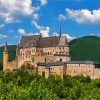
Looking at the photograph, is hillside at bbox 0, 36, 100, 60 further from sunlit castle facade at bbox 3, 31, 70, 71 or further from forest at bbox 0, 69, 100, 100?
forest at bbox 0, 69, 100, 100

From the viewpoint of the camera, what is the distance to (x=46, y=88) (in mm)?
47062

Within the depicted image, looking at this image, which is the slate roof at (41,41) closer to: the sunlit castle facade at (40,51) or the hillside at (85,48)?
the sunlit castle facade at (40,51)

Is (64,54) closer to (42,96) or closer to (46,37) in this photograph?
(46,37)

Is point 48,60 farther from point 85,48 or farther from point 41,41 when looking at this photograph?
point 85,48

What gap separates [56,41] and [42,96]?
63023mm

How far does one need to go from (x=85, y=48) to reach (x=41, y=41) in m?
55.4

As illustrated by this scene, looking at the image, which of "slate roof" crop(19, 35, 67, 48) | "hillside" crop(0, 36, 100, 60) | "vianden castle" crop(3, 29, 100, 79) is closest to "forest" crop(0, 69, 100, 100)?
"vianden castle" crop(3, 29, 100, 79)

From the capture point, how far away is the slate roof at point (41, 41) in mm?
101312

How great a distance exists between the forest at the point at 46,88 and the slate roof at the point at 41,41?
12828 mm

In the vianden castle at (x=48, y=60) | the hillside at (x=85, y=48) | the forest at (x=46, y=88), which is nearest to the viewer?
the forest at (x=46, y=88)

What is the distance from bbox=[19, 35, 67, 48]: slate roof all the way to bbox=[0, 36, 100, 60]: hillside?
4276cm

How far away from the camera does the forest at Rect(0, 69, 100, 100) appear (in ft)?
130

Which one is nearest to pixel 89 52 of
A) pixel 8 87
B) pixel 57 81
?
pixel 57 81

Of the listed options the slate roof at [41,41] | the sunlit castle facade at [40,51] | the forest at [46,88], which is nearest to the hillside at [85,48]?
the slate roof at [41,41]
